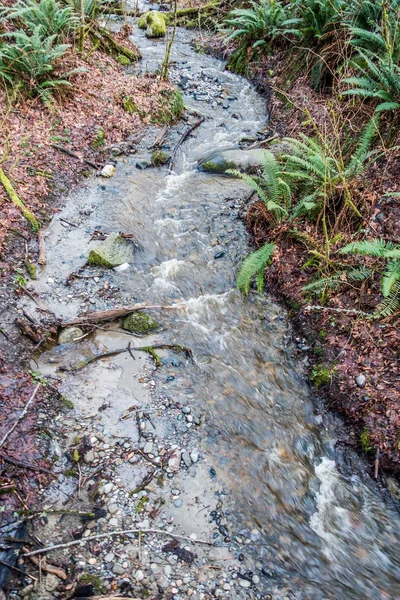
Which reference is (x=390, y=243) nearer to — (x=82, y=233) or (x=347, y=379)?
(x=347, y=379)

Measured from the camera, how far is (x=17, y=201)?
19.4 feet

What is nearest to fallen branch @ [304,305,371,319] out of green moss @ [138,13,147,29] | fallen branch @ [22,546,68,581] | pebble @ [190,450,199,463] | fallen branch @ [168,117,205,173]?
pebble @ [190,450,199,463]

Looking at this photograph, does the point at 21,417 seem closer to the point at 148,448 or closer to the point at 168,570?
the point at 148,448

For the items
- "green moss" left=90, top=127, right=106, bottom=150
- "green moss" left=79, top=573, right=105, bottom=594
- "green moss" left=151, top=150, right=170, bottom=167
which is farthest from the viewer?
"green moss" left=151, top=150, right=170, bottom=167

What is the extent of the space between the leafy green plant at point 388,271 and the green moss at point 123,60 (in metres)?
8.90

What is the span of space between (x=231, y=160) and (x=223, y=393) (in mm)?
5091

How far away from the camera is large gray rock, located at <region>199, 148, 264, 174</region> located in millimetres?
7660

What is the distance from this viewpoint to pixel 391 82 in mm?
5531

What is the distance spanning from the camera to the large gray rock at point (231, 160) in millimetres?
7660

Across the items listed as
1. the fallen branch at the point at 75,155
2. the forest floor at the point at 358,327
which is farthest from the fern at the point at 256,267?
the fallen branch at the point at 75,155

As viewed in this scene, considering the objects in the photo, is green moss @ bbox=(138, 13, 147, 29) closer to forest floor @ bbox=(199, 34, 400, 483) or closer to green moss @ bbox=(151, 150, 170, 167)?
green moss @ bbox=(151, 150, 170, 167)

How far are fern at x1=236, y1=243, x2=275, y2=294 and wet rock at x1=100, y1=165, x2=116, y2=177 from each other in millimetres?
3690

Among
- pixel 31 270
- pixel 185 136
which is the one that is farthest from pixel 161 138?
pixel 31 270

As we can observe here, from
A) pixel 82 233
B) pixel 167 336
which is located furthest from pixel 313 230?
pixel 82 233
